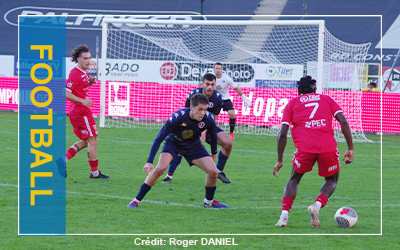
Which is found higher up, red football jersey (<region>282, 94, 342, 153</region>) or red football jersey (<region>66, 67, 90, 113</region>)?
red football jersey (<region>66, 67, 90, 113</region>)

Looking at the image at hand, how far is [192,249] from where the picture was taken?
5.26 m

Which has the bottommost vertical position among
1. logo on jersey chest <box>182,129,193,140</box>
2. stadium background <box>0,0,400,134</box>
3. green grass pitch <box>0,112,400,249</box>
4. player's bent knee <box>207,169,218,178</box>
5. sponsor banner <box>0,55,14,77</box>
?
green grass pitch <box>0,112,400,249</box>

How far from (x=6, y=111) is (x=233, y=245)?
19207 millimetres

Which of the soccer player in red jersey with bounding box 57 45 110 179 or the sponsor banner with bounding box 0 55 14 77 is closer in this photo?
the soccer player in red jersey with bounding box 57 45 110 179

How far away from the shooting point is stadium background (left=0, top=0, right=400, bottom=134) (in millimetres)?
25609

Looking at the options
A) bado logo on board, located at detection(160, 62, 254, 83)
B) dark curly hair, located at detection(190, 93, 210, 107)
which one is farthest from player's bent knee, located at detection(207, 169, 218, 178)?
bado logo on board, located at detection(160, 62, 254, 83)

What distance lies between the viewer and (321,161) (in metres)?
6.17

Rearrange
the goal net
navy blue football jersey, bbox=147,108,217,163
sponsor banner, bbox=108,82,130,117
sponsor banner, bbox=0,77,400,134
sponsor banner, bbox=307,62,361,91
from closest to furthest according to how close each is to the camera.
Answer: navy blue football jersey, bbox=147,108,217,163 < sponsor banner, bbox=307,62,361,91 < the goal net < sponsor banner, bbox=0,77,400,134 < sponsor banner, bbox=108,82,130,117

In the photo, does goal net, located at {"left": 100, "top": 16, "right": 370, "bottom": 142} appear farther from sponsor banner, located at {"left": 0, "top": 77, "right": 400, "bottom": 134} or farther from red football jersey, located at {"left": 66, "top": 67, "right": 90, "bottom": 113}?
red football jersey, located at {"left": 66, "top": 67, "right": 90, "bottom": 113}

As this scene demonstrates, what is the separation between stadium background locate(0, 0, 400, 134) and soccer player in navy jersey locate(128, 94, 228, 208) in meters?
17.3

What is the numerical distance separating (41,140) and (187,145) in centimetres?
279

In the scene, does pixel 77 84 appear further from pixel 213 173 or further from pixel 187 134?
pixel 213 173

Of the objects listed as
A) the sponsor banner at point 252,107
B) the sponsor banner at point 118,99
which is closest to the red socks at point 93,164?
the sponsor banner at point 252,107

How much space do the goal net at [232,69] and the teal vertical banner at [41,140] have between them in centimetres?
241
